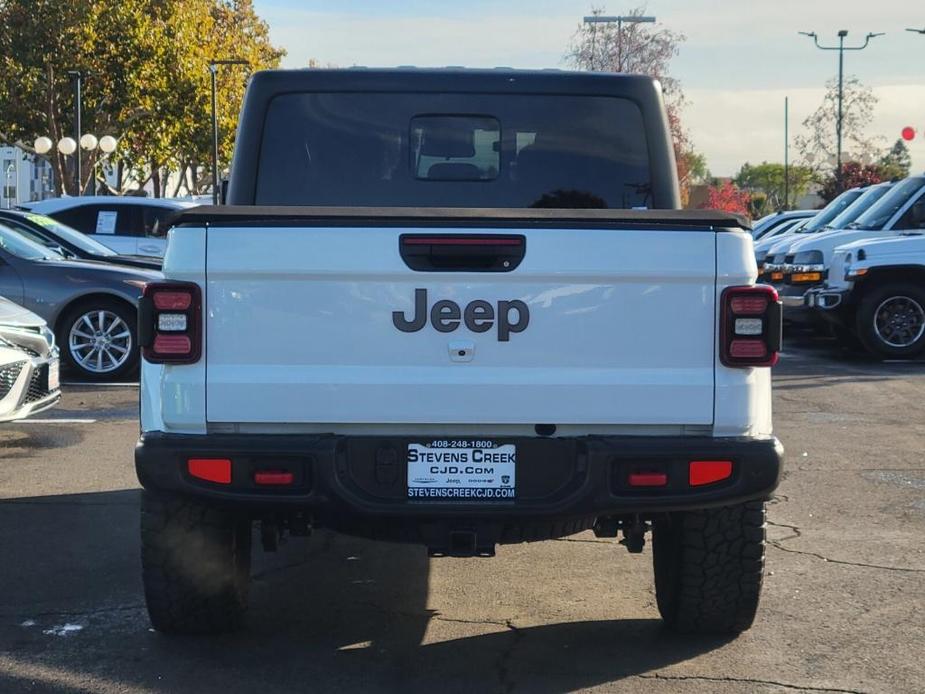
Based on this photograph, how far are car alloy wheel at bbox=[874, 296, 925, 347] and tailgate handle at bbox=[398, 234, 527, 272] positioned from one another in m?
11.8

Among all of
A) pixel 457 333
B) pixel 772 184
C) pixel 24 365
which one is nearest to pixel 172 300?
pixel 457 333

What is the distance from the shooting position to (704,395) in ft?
14.8

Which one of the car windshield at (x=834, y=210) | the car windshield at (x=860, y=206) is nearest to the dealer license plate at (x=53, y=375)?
the car windshield at (x=860, y=206)

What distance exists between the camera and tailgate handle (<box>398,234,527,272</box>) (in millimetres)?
4453

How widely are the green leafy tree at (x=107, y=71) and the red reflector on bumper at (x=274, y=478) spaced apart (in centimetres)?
4216

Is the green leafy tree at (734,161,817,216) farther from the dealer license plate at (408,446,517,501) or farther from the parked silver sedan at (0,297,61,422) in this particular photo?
the dealer license plate at (408,446,517,501)

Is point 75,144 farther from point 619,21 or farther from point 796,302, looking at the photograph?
point 796,302

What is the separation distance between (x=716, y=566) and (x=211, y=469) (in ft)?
5.67

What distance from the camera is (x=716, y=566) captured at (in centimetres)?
493

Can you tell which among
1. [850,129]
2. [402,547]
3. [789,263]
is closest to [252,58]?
[850,129]

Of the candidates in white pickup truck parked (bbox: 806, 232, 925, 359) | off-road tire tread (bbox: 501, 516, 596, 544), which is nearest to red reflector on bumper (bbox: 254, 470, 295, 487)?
off-road tire tread (bbox: 501, 516, 596, 544)

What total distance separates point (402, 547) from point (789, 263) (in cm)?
1076

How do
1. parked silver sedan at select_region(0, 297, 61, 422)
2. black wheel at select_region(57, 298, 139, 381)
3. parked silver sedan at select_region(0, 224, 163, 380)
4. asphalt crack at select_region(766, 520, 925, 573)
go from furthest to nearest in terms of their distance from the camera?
1. black wheel at select_region(57, 298, 139, 381)
2. parked silver sedan at select_region(0, 224, 163, 380)
3. parked silver sedan at select_region(0, 297, 61, 422)
4. asphalt crack at select_region(766, 520, 925, 573)

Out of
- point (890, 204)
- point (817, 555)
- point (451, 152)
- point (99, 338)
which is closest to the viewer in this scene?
point (451, 152)
